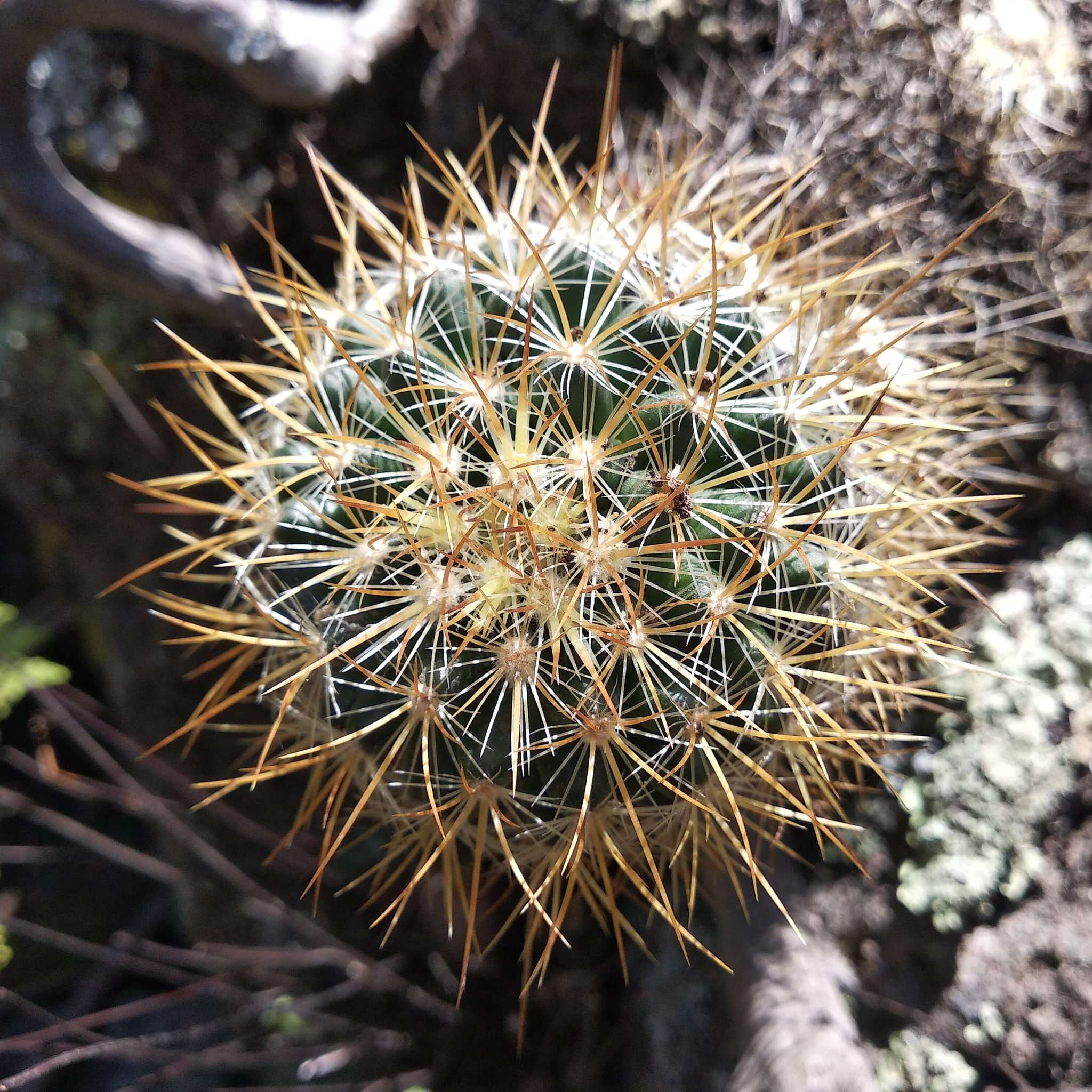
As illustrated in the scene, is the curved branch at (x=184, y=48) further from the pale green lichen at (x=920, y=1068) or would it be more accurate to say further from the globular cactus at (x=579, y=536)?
the pale green lichen at (x=920, y=1068)


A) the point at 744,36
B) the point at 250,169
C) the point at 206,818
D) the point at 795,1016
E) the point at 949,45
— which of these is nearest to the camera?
the point at 795,1016

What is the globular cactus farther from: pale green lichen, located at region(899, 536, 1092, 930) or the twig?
the twig

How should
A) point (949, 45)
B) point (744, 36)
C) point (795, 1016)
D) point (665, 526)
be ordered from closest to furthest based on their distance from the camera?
point (665, 526) → point (795, 1016) → point (949, 45) → point (744, 36)

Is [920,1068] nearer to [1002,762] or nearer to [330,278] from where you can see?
[1002,762]

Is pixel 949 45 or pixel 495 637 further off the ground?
pixel 949 45

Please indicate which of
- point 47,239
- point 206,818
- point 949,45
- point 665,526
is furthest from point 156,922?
point 949,45

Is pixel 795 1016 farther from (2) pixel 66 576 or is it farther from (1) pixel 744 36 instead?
(2) pixel 66 576

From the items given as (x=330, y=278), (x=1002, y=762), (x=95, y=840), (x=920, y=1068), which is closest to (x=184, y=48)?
(x=330, y=278)
